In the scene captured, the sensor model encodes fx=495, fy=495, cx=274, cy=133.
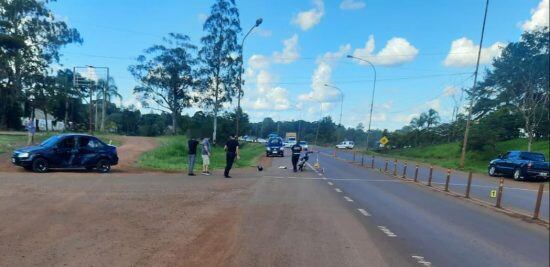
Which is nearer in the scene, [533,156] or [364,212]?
[364,212]

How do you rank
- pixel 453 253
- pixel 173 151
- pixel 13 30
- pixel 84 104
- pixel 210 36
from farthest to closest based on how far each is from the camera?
pixel 84 104 → pixel 210 36 → pixel 13 30 → pixel 173 151 → pixel 453 253

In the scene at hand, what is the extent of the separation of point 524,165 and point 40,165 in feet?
82.1

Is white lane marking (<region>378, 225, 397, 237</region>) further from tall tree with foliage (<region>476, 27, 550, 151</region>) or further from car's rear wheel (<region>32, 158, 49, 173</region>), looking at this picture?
car's rear wheel (<region>32, 158, 49, 173</region>)

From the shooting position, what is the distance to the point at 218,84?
60156 mm

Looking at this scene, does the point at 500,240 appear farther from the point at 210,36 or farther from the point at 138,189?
the point at 210,36

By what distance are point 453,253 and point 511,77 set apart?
4.39m

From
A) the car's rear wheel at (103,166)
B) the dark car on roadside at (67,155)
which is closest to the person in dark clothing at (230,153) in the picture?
the dark car on roadside at (67,155)

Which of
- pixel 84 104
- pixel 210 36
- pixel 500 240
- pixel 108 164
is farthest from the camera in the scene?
pixel 84 104

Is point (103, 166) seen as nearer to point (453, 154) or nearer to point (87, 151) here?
point (87, 151)

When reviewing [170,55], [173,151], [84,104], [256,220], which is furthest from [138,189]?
[84,104]

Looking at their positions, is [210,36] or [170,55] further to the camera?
[170,55]

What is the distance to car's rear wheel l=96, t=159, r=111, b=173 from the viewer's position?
21.2m

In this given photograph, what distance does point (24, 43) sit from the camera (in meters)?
50.5

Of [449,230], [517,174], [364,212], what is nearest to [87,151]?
[364,212]
